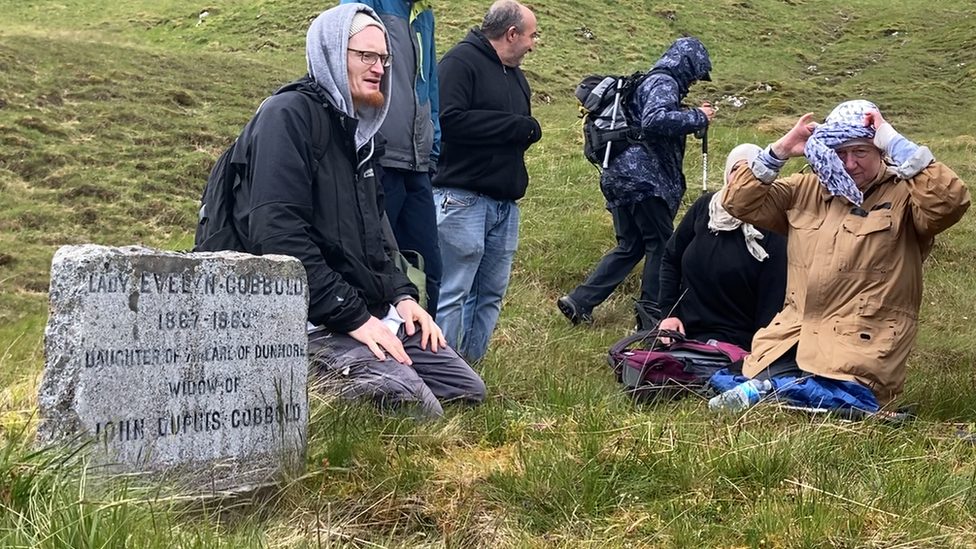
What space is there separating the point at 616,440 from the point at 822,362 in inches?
66.2

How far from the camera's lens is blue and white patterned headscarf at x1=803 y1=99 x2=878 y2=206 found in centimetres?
498

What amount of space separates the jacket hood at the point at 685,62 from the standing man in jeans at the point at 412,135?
217 centimetres

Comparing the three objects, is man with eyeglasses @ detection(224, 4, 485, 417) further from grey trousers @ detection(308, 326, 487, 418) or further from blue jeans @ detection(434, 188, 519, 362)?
blue jeans @ detection(434, 188, 519, 362)

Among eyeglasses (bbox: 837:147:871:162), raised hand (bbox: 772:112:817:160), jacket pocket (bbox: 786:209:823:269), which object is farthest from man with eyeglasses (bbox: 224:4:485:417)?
eyeglasses (bbox: 837:147:871:162)

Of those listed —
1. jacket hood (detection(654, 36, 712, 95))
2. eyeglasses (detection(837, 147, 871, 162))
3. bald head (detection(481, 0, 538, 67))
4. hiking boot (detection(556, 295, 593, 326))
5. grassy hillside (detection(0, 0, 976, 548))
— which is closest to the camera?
grassy hillside (detection(0, 0, 976, 548))

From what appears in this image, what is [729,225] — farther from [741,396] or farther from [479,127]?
[479,127]

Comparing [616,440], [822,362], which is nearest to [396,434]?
[616,440]

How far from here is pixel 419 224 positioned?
559 centimetres

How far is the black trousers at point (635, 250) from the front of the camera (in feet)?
24.5

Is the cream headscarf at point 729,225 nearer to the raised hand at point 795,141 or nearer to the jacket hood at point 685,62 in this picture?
the raised hand at point 795,141

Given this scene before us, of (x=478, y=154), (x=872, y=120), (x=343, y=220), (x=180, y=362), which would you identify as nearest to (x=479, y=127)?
(x=478, y=154)

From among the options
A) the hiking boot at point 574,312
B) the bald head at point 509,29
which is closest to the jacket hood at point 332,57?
the bald head at point 509,29

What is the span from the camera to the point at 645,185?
727 centimetres

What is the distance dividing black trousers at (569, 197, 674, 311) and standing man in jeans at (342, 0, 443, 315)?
2281 mm
